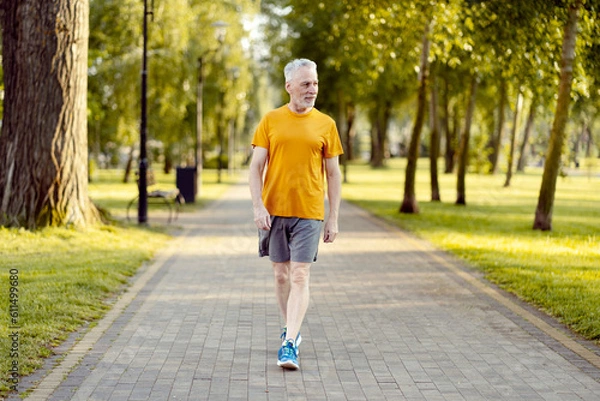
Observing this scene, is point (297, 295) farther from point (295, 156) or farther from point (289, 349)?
point (295, 156)

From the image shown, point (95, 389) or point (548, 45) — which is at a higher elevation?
point (548, 45)

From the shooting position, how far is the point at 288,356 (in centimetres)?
647

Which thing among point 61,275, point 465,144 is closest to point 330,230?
point 61,275

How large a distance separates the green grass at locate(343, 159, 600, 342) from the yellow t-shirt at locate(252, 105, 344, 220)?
277 cm

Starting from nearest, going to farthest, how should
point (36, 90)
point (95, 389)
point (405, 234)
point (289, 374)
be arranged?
point (95, 389) < point (289, 374) < point (36, 90) < point (405, 234)

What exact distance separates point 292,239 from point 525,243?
9889 mm

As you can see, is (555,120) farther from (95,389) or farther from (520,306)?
(95,389)

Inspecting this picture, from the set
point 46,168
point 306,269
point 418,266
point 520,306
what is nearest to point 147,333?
point 306,269

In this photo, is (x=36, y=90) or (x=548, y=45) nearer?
(x=36, y=90)

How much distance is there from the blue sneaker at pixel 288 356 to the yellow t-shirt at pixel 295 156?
0.86m

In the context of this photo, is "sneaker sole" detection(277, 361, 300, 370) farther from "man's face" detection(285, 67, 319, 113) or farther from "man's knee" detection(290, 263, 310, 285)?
"man's face" detection(285, 67, 319, 113)

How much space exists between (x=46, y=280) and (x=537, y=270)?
575 cm

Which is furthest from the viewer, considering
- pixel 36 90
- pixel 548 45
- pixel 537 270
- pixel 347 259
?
pixel 548 45

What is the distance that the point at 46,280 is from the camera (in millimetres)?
10352
